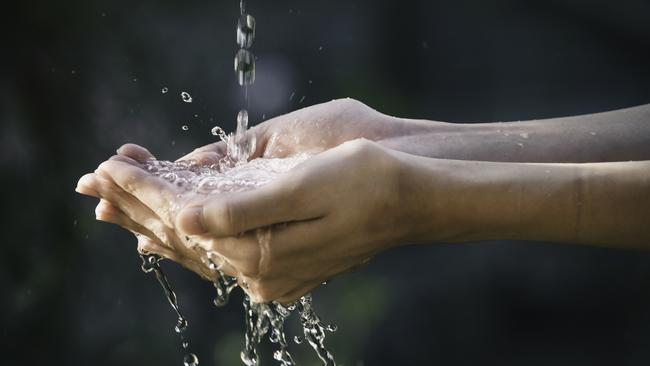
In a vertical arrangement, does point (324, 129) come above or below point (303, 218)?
above

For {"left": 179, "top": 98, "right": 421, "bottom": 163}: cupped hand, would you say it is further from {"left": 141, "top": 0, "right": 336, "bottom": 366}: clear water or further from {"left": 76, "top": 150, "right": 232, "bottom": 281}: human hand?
{"left": 76, "top": 150, "right": 232, "bottom": 281}: human hand

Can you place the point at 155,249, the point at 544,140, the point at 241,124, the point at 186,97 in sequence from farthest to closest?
the point at 186,97 → the point at 241,124 → the point at 544,140 → the point at 155,249

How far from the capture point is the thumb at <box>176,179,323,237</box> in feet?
2.86

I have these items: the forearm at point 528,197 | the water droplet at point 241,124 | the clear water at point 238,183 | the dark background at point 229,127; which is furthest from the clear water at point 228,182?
the dark background at point 229,127

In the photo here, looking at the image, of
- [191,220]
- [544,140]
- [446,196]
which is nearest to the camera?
[191,220]

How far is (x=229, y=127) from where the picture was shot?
2.33 metres

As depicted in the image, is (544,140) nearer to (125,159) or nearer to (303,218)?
(303,218)

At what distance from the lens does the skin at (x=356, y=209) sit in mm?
900

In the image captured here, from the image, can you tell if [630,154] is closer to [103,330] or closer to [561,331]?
[561,331]

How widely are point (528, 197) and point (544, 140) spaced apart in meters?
0.33

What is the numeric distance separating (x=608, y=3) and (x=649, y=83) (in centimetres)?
26

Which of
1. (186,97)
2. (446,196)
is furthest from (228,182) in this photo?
(186,97)

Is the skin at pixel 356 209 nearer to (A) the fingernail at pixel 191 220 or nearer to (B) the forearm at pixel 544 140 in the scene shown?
(A) the fingernail at pixel 191 220

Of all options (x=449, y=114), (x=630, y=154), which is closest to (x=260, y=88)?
(x=449, y=114)
